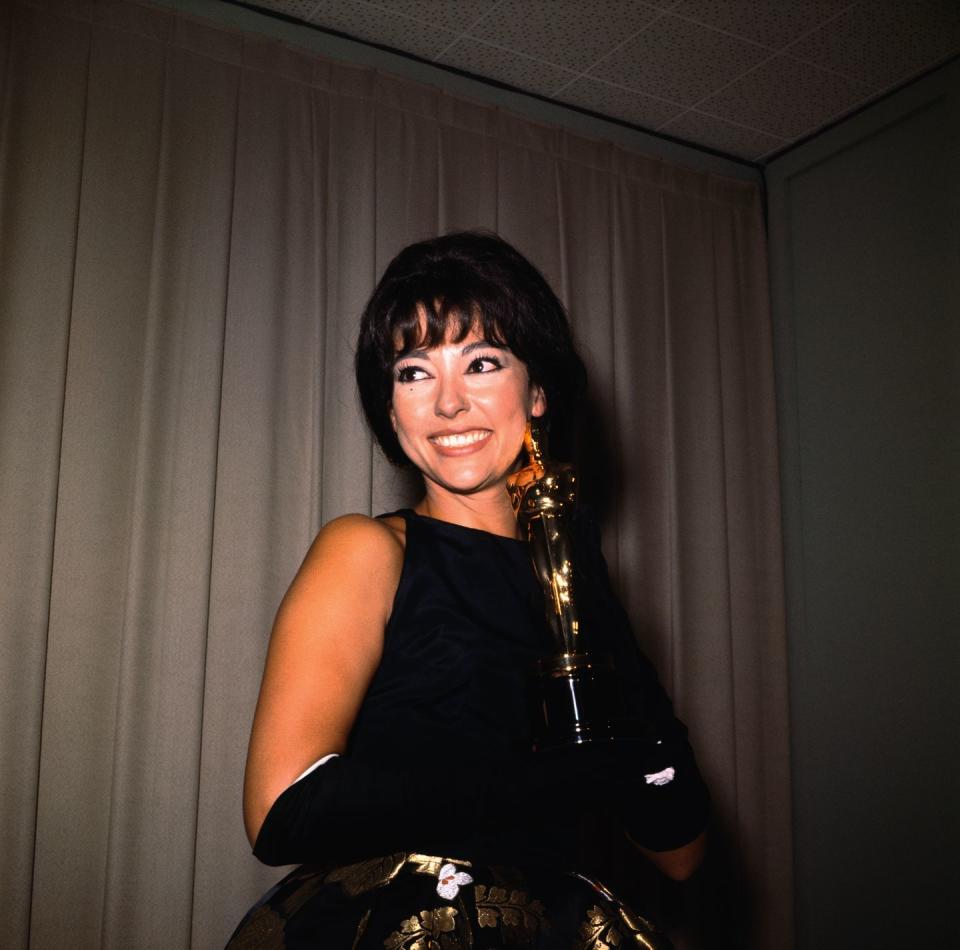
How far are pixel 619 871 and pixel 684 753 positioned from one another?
82.6 inches

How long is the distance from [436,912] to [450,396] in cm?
74

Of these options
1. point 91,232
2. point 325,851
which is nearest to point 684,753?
point 325,851

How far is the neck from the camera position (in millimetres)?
1588

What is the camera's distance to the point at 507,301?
1549 millimetres

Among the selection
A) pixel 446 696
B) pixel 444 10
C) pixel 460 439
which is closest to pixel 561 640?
pixel 446 696

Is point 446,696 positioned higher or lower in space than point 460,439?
lower

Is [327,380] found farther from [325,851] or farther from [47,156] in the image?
[325,851]

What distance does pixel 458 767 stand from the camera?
1.16m

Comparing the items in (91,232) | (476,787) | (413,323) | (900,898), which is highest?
(91,232)

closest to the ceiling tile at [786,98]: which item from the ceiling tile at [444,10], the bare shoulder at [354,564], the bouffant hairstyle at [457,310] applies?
the ceiling tile at [444,10]

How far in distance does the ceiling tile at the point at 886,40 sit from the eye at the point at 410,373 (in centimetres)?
254

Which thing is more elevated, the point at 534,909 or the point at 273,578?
the point at 273,578

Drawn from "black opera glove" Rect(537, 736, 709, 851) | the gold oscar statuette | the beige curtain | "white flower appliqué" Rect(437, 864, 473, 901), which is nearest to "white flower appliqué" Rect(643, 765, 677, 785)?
"black opera glove" Rect(537, 736, 709, 851)

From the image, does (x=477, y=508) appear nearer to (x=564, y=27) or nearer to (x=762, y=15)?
(x=564, y=27)
